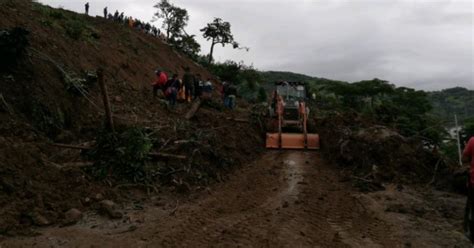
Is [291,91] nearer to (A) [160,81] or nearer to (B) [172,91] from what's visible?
(B) [172,91]

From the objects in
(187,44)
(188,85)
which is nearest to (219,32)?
(187,44)

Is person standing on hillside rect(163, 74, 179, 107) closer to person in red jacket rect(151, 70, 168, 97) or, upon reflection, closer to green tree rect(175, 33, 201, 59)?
person in red jacket rect(151, 70, 168, 97)

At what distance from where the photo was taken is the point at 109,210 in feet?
22.5

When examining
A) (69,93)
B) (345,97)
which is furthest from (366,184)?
(345,97)

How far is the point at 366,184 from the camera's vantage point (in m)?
9.81

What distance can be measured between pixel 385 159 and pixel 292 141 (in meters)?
4.36

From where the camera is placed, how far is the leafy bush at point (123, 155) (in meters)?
8.48

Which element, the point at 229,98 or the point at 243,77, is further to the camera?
the point at 243,77

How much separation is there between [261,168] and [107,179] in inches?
184

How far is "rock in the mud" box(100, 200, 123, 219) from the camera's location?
6.82 m

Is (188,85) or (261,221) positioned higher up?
(188,85)

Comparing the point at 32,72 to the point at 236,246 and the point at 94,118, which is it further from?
the point at 236,246

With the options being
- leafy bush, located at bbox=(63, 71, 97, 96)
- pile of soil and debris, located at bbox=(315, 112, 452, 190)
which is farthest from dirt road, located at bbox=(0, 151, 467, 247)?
leafy bush, located at bbox=(63, 71, 97, 96)

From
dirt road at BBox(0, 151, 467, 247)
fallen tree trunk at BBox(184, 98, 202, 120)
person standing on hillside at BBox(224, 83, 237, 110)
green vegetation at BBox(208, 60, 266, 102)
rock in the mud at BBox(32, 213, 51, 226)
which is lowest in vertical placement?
dirt road at BBox(0, 151, 467, 247)
